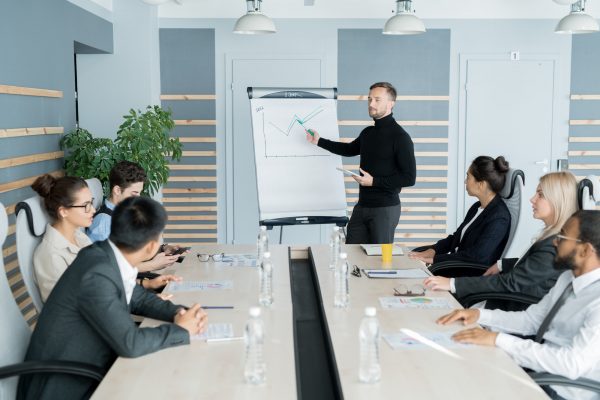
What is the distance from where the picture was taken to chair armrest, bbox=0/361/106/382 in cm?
232

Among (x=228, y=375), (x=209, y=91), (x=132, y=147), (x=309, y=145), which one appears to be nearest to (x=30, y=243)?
(x=228, y=375)

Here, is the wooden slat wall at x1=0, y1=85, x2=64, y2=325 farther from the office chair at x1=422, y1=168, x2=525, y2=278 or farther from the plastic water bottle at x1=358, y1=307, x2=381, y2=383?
the plastic water bottle at x1=358, y1=307, x2=381, y2=383

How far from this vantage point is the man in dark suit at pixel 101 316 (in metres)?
2.36

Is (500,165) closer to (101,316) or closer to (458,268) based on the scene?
(458,268)

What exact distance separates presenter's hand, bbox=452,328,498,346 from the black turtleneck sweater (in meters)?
2.57

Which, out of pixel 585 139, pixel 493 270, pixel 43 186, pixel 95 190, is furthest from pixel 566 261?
pixel 585 139

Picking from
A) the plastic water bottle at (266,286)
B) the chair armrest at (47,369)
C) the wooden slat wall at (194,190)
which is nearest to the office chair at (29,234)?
the chair armrest at (47,369)

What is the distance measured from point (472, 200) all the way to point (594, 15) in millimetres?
2179

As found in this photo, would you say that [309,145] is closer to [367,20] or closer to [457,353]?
[367,20]

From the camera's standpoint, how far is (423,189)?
7352 millimetres

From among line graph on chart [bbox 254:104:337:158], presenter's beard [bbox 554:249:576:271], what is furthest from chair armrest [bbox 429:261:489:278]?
line graph on chart [bbox 254:104:337:158]

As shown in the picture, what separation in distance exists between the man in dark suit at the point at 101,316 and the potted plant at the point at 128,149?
114 inches

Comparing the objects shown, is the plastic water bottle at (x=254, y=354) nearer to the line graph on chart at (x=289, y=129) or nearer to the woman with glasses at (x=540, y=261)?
the woman with glasses at (x=540, y=261)

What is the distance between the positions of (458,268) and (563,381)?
6.72 ft
